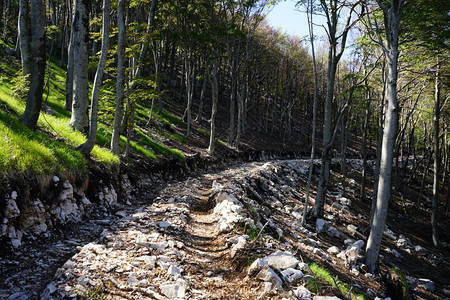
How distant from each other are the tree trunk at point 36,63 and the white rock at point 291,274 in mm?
6637

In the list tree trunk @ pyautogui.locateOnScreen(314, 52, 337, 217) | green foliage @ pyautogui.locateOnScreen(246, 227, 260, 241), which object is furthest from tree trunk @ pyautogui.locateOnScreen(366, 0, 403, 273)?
green foliage @ pyautogui.locateOnScreen(246, 227, 260, 241)

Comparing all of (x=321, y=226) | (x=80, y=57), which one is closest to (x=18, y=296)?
(x=80, y=57)

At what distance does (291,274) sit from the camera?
12.8 ft

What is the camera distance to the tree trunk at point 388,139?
25.9 feet

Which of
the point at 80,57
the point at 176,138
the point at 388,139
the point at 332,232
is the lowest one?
the point at 332,232

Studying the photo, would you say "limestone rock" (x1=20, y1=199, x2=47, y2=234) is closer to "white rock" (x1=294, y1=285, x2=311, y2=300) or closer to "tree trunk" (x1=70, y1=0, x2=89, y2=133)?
"white rock" (x1=294, y1=285, x2=311, y2=300)

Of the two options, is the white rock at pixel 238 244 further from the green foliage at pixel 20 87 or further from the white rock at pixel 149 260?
the green foliage at pixel 20 87

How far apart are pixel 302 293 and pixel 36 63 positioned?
23.5ft

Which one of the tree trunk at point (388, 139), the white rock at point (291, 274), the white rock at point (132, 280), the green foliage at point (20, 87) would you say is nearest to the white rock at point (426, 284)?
the tree trunk at point (388, 139)

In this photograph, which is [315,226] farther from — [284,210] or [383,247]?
[383,247]

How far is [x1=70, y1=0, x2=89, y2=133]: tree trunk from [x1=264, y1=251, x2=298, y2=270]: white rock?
312 inches

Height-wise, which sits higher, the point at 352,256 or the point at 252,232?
the point at 252,232

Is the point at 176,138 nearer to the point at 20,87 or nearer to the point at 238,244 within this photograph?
the point at 20,87

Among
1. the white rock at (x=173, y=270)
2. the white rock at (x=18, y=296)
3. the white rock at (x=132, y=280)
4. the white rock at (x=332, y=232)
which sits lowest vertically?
the white rock at (x=332, y=232)
